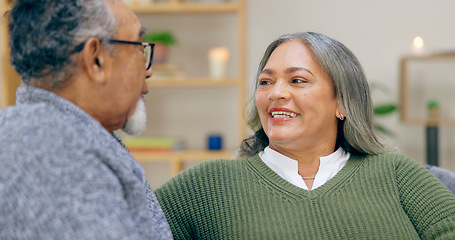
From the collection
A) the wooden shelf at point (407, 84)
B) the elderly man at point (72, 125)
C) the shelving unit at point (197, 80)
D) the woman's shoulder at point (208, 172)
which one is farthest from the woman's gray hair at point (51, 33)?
the wooden shelf at point (407, 84)

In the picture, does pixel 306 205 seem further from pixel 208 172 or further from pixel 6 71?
pixel 6 71

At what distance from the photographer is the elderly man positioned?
2.52ft

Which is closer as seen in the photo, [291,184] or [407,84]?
[291,184]

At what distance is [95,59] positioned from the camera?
887 millimetres

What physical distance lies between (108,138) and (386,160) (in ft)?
2.87

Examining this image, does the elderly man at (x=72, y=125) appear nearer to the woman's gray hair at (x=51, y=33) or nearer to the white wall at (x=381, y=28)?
the woman's gray hair at (x=51, y=33)

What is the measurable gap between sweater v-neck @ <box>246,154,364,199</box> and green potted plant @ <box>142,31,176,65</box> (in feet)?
6.04

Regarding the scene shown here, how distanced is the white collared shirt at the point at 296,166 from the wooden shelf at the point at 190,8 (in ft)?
6.00

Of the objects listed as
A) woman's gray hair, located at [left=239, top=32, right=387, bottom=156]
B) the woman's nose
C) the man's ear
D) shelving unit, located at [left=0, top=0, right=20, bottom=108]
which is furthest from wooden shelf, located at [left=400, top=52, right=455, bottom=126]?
the man's ear

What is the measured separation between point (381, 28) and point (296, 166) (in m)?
2.19

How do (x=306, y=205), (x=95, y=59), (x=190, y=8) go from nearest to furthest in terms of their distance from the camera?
(x=95, y=59) → (x=306, y=205) → (x=190, y=8)

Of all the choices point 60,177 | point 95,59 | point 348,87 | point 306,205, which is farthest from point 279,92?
point 60,177

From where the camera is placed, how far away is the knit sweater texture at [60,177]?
0.76 m

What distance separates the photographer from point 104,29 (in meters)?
0.89
